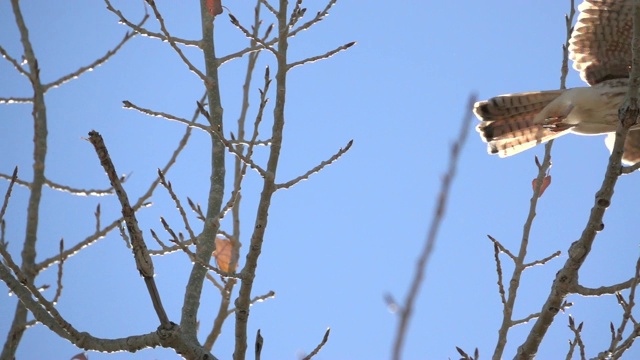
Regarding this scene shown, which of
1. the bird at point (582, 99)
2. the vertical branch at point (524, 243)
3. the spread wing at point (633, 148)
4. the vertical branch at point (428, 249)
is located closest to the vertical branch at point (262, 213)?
the vertical branch at point (524, 243)

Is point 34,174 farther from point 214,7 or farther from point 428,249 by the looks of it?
point 428,249

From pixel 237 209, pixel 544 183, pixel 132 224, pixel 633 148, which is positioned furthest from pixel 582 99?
pixel 132 224

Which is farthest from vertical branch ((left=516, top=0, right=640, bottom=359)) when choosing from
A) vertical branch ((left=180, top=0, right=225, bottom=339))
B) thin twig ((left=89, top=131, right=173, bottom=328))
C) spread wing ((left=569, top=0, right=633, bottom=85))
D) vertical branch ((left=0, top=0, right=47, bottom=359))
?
spread wing ((left=569, top=0, right=633, bottom=85))

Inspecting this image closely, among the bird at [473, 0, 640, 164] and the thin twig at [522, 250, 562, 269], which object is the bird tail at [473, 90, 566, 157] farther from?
the thin twig at [522, 250, 562, 269]

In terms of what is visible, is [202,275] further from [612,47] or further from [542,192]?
[612,47]

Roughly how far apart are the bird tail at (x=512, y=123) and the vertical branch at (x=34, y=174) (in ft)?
12.0

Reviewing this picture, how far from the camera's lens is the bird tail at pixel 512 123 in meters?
7.13

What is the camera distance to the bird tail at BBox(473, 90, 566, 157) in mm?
7129

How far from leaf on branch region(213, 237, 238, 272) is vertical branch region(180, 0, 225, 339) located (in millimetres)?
507

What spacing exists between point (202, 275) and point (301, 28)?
1.38 m

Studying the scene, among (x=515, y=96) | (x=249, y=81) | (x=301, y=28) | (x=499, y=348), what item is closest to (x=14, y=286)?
(x=301, y=28)

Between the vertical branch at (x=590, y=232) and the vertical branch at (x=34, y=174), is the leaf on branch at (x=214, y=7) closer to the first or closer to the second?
the vertical branch at (x=34, y=174)

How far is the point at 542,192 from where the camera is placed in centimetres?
463

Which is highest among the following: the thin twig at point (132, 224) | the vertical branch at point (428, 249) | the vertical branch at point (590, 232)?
the vertical branch at point (590, 232)
